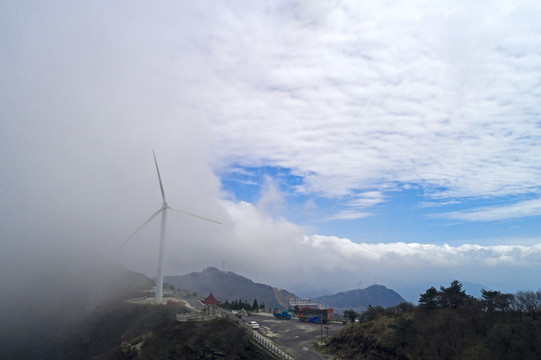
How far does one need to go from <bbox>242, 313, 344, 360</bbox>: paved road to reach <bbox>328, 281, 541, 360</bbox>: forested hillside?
162 inches

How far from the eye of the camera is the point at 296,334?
5959cm

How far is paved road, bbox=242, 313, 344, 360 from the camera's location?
4753 centimetres

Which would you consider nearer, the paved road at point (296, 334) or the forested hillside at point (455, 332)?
the forested hillside at point (455, 332)

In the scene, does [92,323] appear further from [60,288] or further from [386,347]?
[386,347]

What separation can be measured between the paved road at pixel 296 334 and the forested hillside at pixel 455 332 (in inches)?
162

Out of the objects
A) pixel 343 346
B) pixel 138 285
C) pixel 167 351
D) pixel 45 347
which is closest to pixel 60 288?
pixel 138 285

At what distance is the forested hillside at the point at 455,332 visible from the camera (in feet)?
113

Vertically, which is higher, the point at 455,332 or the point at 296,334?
the point at 455,332

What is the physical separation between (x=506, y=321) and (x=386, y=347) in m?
14.0

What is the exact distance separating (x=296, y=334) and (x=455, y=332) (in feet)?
92.8

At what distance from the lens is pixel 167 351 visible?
157ft

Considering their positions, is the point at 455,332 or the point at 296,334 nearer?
the point at 455,332

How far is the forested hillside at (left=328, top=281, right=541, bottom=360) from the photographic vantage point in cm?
3434

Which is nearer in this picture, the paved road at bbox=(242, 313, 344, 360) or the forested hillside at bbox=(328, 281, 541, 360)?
the forested hillside at bbox=(328, 281, 541, 360)
